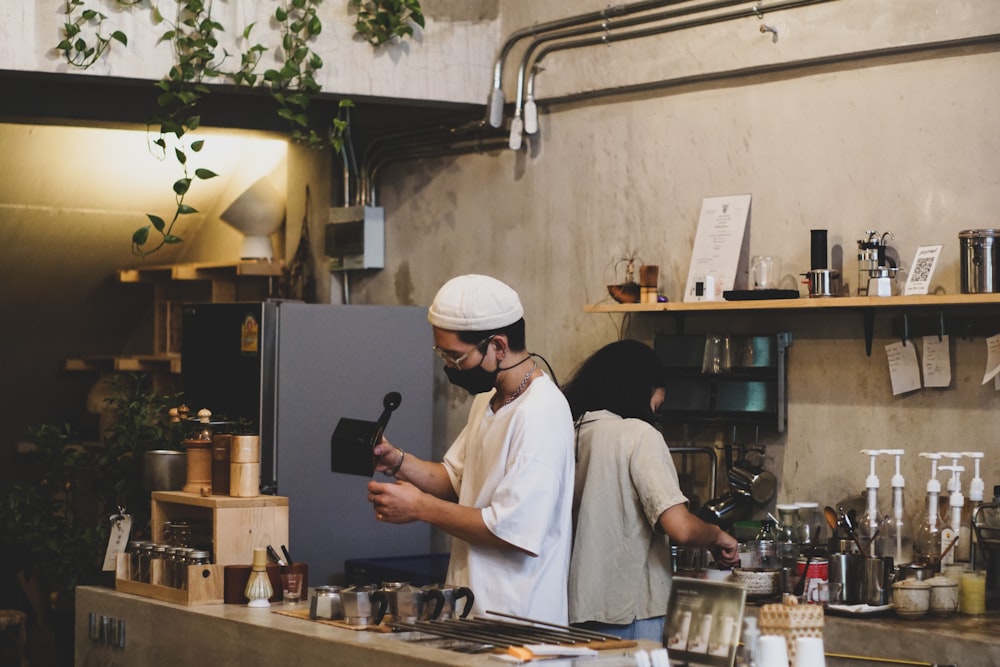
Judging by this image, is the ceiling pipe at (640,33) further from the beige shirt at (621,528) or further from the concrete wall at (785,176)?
the beige shirt at (621,528)

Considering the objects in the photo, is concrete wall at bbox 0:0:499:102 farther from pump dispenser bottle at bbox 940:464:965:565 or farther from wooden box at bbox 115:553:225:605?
pump dispenser bottle at bbox 940:464:965:565

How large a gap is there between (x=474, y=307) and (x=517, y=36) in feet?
8.09

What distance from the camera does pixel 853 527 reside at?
4.20 metres

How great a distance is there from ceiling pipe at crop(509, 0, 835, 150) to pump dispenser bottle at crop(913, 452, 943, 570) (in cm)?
158

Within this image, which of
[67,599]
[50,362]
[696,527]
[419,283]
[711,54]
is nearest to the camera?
[696,527]

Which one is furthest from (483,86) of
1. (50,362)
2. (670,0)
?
(50,362)

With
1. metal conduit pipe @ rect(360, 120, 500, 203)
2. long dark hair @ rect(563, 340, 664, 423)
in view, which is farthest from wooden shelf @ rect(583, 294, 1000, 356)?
metal conduit pipe @ rect(360, 120, 500, 203)

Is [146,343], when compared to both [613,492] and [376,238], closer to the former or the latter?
[376,238]

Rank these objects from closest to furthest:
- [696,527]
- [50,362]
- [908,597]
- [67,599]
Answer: [696,527]
[908,597]
[67,599]
[50,362]

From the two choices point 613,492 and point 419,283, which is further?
point 419,283

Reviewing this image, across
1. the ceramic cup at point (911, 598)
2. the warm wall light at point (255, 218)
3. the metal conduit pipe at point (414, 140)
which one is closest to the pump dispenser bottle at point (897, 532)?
the ceramic cup at point (911, 598)

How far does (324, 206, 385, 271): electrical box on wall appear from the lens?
20.2ft

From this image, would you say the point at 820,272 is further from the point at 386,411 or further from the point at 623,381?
the point at 386,411

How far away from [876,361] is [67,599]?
129 inches
